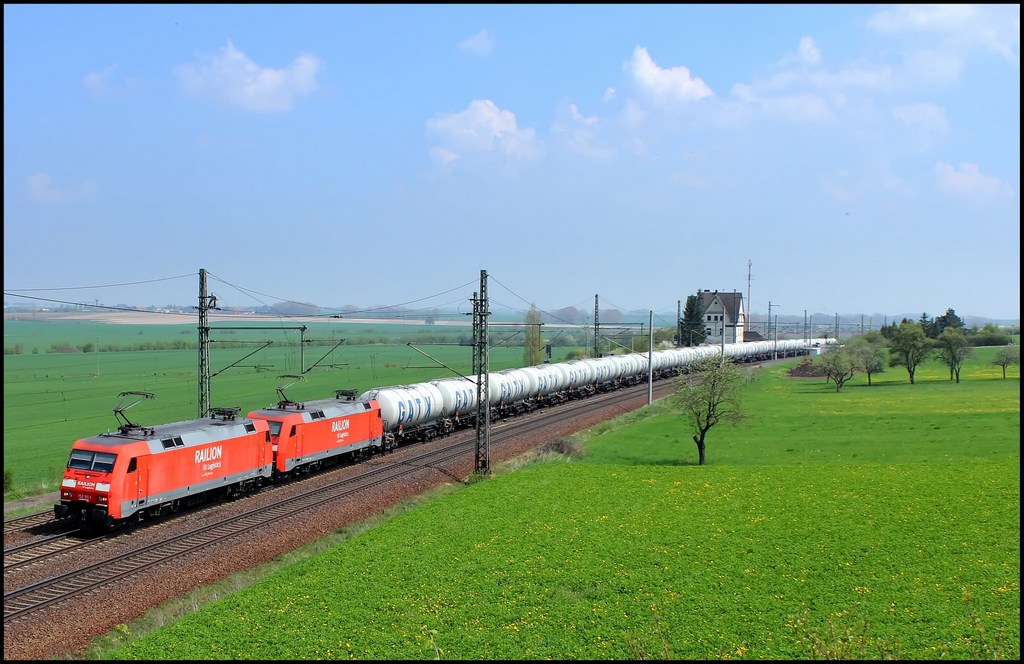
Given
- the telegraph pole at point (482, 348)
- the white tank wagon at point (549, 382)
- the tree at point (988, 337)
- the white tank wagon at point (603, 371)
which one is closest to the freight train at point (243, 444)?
the white tank wagon at point (549, 382)

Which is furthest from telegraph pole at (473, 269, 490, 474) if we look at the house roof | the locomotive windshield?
the house roof

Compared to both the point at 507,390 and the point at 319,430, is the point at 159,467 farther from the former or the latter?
the point at 507,390

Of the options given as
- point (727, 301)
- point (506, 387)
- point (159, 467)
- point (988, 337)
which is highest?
point (727, 301)

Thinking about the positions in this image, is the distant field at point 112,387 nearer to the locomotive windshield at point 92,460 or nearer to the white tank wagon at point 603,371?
the locomotive windshield at point 92,460

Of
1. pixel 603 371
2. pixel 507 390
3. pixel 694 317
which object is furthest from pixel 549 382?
pixel 694 317

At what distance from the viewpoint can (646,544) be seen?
2461cm

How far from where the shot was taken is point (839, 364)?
8906 cm

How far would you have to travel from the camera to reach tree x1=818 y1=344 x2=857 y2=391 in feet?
290

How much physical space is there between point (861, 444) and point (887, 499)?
20362 mm

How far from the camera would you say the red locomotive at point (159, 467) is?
83.6 feet

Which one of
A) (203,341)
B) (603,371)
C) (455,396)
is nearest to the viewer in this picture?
(203,341)

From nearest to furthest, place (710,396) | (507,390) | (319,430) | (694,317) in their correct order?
(319,430)
(710,396)
(507,390)
(694,317)

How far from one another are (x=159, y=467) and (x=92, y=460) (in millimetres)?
2269

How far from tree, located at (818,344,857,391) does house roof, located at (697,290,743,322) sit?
54007 millimetres
